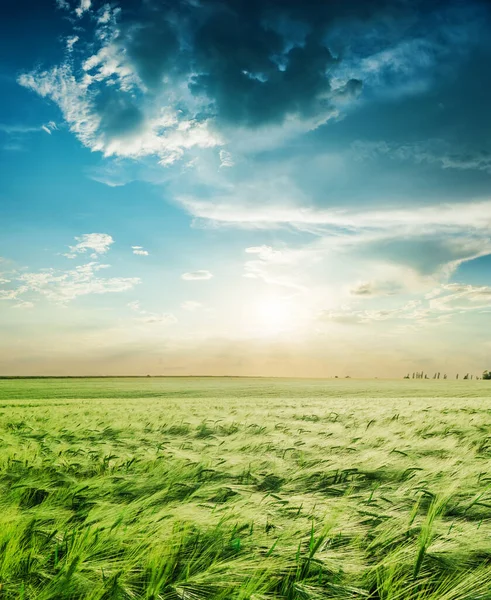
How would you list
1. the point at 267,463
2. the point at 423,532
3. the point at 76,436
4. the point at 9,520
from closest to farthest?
the point at 423,532
the point at 9,520
the point at 267,463
the point at 76,436

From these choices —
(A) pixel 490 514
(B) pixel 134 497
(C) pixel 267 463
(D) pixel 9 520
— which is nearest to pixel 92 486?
(B) pixel 134 497

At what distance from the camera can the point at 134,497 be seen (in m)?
3.49

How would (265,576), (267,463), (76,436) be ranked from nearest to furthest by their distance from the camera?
(265,576) < (267,463) < (76,436)

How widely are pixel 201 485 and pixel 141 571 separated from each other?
60.8 inches

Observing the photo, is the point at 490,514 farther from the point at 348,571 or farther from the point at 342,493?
the point at 348,571

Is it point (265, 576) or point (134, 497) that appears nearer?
point (265, 576)

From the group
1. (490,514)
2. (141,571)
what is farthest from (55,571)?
(490,514)

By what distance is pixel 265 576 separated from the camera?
1.96 metres

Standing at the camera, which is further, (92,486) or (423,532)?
(92,486)

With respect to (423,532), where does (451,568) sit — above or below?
below

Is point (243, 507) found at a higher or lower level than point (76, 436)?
higher

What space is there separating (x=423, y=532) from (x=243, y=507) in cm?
119

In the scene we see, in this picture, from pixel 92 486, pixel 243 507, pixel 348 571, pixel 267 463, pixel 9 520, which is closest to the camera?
pixel 348 571

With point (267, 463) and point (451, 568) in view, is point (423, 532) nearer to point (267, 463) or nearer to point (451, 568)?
point (451, 568)
